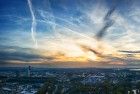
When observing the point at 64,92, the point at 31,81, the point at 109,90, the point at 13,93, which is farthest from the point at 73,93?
the point at 31,81

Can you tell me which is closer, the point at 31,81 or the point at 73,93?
the point at 73,93

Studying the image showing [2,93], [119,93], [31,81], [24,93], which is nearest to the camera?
[119,93]

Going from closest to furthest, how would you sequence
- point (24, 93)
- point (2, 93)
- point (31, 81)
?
point (2, 93)
point (24, 93)
point (31, 81)

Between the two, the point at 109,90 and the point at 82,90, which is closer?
the point at 109,90

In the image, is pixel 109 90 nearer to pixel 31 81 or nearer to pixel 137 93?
pixel 137 93

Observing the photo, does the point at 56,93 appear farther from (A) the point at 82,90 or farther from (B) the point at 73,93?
(A) the point at 82,90

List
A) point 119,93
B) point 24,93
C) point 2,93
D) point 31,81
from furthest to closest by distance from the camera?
point 31,81 < point 24,93 < point 2,93 < point 119,93

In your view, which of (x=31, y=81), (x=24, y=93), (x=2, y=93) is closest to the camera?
(x=2, y=93)

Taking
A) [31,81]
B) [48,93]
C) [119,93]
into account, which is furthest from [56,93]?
[31,81]

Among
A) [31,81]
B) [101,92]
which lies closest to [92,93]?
[101,92]
